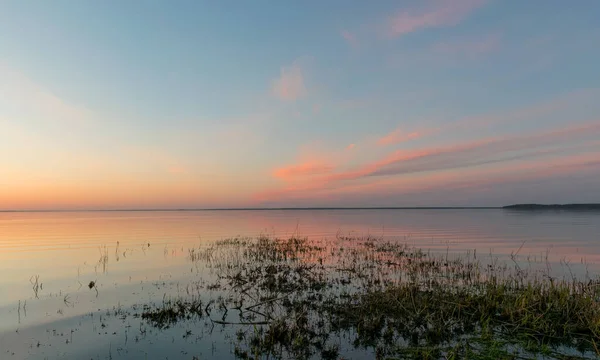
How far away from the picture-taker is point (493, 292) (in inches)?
578

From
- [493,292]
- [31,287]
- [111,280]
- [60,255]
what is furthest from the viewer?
[60,255]

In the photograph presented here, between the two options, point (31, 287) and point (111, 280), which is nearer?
point (31, 287)

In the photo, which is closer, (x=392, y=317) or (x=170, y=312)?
(x=392, y=317)

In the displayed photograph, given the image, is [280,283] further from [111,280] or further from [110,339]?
[111,280]

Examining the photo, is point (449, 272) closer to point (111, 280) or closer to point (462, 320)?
point (462, 320)

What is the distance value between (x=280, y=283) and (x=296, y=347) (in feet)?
28.6

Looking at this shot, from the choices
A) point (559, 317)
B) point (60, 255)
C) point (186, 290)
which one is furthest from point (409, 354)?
point (60, 255)

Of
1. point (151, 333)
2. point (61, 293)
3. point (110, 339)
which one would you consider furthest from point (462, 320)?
point (61, 293)

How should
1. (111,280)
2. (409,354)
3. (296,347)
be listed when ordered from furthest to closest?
(111,280) < (296,347) < (409,354)

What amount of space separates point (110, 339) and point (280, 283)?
9220mm

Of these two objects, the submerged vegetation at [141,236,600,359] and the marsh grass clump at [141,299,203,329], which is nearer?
the submerged vegetation at [141,236,600,359]

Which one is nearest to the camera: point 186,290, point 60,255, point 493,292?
point 493,292

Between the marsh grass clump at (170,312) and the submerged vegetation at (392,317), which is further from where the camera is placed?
the marsh grass clump at (170,312)

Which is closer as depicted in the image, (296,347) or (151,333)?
(296,347)
